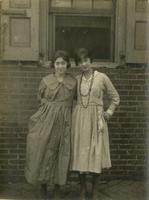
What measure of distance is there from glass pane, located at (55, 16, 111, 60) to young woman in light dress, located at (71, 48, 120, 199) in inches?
21.7

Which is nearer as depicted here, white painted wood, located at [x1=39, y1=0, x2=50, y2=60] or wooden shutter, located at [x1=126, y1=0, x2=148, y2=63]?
wooden shutter, located at [x1=126, y1=0, x2=148, y2=63]

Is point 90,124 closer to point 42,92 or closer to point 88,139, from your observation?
point 88,139

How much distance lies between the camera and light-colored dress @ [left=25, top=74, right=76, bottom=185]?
226 inches

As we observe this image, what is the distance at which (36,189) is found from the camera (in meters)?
6.14

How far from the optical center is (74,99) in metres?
5.85

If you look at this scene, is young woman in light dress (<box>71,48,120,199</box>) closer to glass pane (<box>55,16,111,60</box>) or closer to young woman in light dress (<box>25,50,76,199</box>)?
young woman in light dress (<box>25,50,76,199</box>)

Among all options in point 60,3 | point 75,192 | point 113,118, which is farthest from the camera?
point 113,118

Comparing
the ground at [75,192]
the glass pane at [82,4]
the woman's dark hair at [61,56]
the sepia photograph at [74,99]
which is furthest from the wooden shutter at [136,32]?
the ground at [75,192]

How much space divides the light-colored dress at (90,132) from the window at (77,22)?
0.68m

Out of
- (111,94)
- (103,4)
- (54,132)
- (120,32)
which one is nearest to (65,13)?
(103,4)

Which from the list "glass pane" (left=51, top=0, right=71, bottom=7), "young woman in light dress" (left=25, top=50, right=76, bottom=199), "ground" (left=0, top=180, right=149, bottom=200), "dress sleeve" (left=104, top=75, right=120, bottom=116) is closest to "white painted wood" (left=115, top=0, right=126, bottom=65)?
"glass pane" (left=51, top=0, right=71, bottom=7)

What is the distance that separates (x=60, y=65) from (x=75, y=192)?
1.39 metres

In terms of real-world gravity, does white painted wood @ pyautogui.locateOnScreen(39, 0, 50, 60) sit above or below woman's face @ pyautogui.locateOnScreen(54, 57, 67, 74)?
above

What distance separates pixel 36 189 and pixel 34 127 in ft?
2.41
